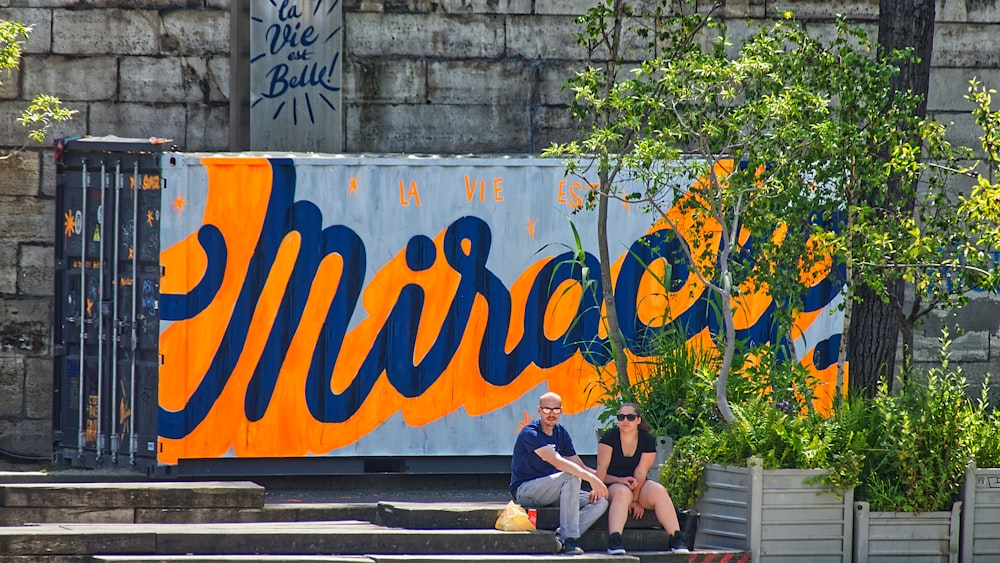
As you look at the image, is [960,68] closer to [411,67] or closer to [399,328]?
[411,67]

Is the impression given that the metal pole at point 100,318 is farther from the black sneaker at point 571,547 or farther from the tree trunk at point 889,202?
the tree trunk at point 889,202

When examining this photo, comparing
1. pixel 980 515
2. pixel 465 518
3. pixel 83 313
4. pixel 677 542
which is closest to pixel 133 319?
pixel 83 313

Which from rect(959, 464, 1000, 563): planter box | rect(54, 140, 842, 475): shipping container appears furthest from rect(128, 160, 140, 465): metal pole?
rect(959, 464, 1000, 563): planter box

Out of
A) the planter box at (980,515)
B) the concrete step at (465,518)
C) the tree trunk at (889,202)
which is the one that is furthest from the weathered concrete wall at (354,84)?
the concrete step at (465,518)

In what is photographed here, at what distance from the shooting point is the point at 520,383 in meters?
12.2

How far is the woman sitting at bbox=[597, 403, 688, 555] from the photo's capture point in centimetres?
910

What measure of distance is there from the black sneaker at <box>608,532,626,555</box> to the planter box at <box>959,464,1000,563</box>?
2.42m

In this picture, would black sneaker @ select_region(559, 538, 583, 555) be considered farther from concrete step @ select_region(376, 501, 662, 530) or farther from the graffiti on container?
the graffiti on container

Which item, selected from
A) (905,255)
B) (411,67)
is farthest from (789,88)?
(411,67)

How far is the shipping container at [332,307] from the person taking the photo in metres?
11.8

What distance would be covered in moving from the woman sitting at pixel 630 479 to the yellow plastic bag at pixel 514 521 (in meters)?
0.59

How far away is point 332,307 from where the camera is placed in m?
12.0

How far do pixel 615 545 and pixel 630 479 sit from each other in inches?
20.4

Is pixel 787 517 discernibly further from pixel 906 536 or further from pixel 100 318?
pixel 100 318
